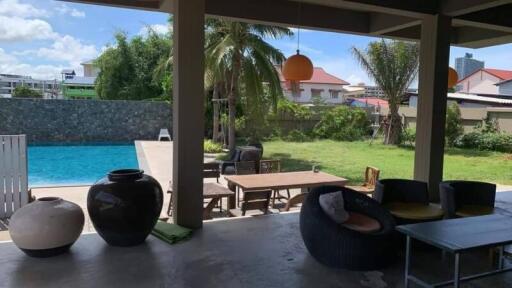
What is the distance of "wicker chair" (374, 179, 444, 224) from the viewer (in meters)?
3.79

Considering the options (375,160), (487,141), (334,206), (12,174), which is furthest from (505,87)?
(12,174)

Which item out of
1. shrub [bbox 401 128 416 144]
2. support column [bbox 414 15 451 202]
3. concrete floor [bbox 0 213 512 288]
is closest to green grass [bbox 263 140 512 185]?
shrub [bbox 401 128 416 144]

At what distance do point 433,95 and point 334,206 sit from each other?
9.36 feet

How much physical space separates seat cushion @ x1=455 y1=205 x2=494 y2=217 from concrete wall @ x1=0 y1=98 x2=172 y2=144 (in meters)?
15.4

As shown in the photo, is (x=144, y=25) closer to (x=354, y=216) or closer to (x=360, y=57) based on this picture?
(x=360, y=57)

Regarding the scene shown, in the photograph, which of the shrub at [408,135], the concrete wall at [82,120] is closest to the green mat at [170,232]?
the shrub at [408,135]

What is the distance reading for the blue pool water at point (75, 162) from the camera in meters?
11.3

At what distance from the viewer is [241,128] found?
16.2m

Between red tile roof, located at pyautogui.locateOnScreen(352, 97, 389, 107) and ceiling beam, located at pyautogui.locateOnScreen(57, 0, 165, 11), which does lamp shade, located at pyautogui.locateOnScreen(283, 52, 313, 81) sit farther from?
red tile roof, located at pyautogui.locateOnScreen(352, 97, 389, 107)

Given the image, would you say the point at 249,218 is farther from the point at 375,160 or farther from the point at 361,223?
the point at 375,160

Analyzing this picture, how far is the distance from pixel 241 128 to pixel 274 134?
163 centimetres

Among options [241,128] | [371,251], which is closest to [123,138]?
[241,128]

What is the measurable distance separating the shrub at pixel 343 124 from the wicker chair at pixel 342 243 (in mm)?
14254

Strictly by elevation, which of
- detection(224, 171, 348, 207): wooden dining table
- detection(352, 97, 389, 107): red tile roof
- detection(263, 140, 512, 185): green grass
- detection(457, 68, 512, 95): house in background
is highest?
detection(457, 68, 512, 95): house in background
